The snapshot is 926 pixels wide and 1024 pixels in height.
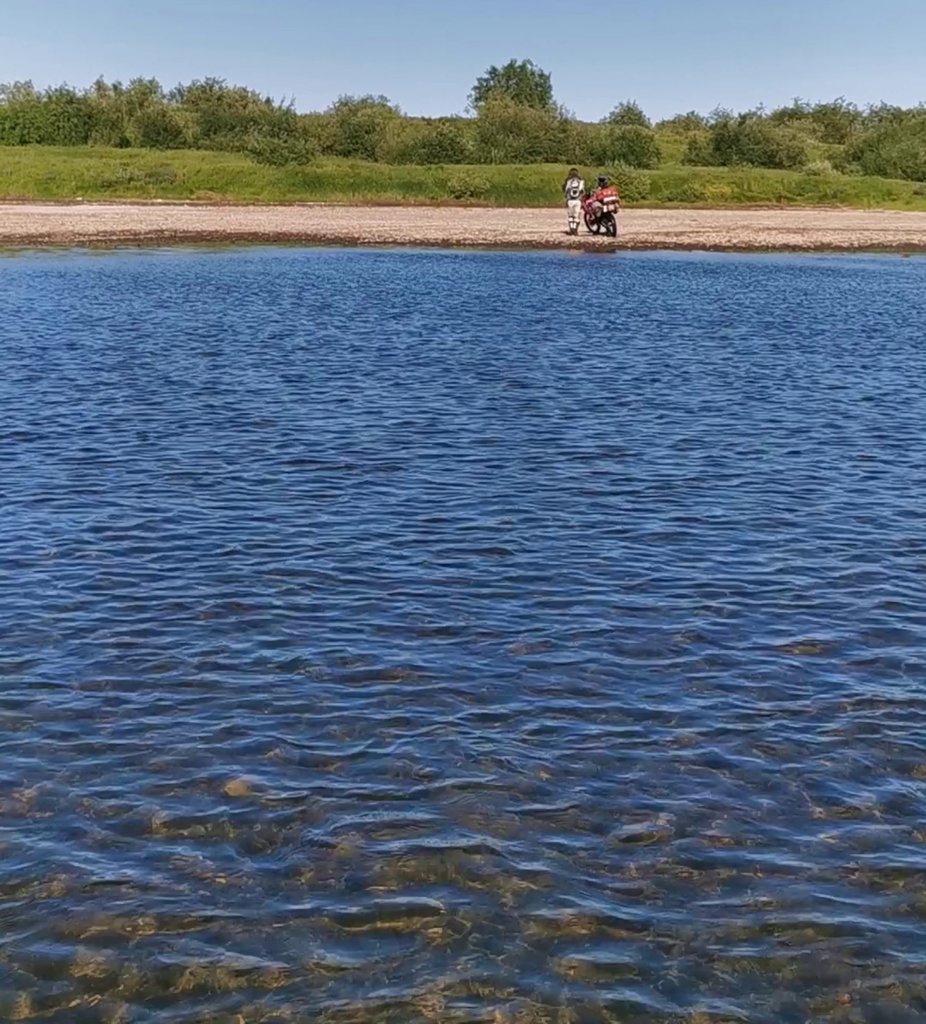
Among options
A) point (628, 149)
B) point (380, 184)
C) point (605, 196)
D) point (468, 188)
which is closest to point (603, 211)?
point (605, 196)

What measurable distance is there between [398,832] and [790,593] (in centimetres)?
697

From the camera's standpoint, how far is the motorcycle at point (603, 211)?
226 ft

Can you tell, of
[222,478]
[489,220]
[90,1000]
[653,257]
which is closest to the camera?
[90,1000]

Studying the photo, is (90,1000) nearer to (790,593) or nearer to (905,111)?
(790,593)

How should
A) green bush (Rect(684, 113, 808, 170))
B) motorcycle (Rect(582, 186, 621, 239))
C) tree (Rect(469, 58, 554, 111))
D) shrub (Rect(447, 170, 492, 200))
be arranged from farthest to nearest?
tree (Rect(469, 58, 554, 111))
green bush (Rect(684, 113, 808, 170))
shrub (Rect(447, 170, 492, 200))
motorcycle (Rect(582, 186, 621, 239))

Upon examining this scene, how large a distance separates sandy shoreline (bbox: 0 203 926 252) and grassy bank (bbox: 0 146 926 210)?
5.17m

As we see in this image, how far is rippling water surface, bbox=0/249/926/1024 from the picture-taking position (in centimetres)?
842

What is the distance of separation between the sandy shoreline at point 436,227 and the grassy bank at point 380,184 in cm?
517

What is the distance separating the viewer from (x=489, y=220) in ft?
266

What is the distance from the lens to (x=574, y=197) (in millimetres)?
68000

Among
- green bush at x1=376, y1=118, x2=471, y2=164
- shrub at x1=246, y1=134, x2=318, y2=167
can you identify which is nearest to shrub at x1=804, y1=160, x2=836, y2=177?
green bush at x1=376, y1=118, x2=471, y2=164

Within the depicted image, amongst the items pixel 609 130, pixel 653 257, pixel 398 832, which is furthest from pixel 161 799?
pixel 609 130

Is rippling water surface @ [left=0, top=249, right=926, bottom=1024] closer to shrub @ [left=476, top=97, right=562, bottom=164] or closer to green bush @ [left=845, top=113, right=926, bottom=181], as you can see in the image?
shrub @ [left=476, top=97, right=562, bottom=164]

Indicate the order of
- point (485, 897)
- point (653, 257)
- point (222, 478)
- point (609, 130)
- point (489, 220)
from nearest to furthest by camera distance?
1. point (485, 897)
2. point (222, 478)
3. point (653, 257)
4. point (489, 220)
5. point (609, 130)
